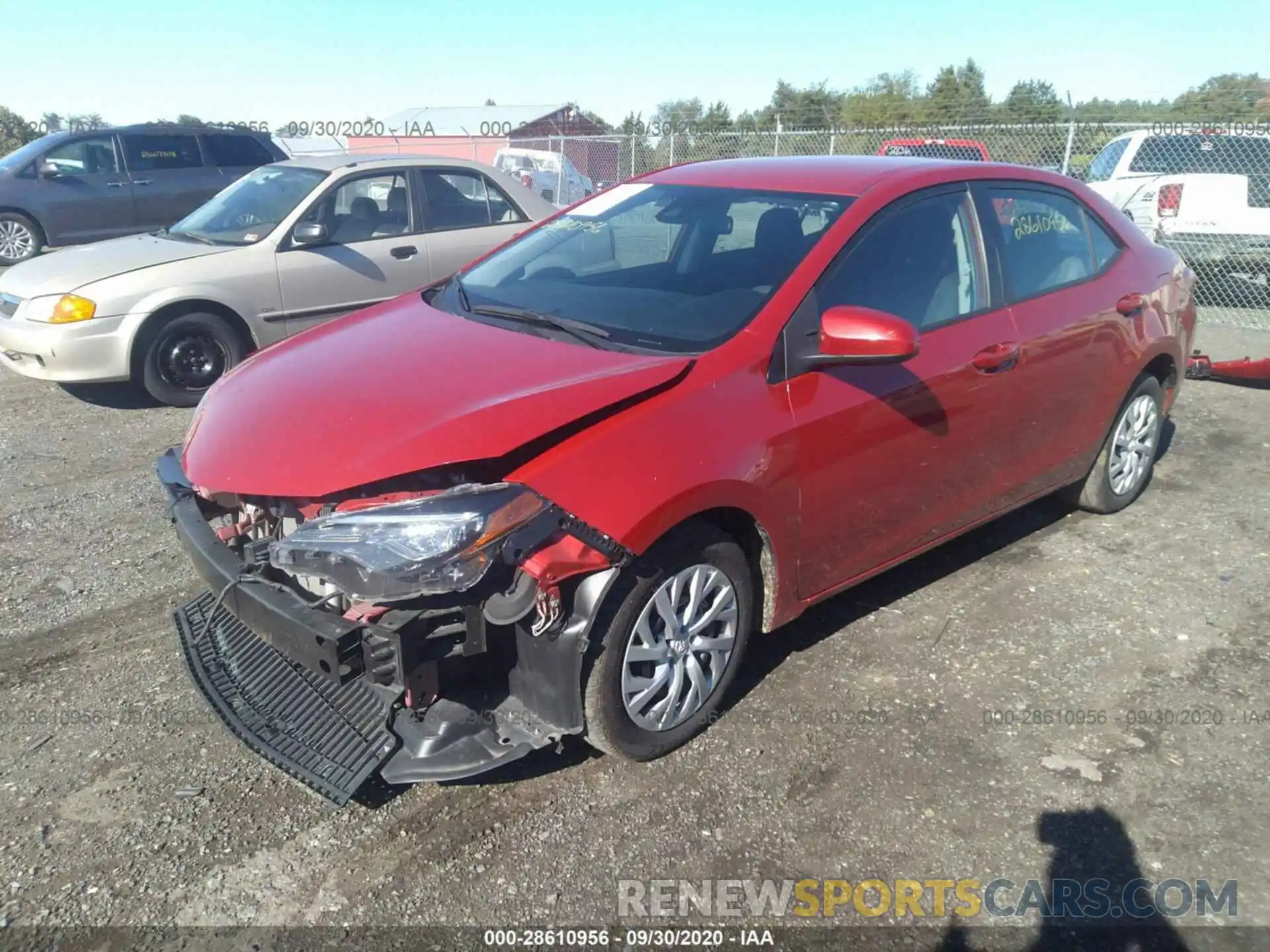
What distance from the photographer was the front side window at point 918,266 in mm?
3373

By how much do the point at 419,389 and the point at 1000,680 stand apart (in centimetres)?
228

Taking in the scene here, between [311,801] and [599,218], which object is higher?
[599,218]

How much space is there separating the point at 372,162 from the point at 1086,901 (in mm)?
6604

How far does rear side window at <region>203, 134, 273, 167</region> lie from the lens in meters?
12.9

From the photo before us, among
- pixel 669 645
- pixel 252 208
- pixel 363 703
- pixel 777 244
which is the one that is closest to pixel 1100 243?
pixel 777 244

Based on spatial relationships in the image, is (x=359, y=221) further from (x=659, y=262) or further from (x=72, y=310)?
(x=659, y=262)

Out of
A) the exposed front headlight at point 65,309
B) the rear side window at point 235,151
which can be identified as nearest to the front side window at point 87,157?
the rear side window at point 235,151

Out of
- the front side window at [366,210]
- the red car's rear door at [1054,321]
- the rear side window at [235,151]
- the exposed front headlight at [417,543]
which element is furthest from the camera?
the rear side window at [235,151]

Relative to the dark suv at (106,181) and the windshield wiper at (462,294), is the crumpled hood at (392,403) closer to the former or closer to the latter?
the windshield wiper at (462,294)

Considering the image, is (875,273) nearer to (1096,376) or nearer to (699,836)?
(1096,376)

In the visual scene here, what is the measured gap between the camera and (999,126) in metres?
11.2

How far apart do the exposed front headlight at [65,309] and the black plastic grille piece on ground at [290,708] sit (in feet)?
13.1

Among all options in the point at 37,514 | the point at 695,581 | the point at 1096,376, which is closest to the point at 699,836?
the point at 695,581

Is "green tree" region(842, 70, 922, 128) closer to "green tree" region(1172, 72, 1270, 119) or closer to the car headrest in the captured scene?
"green tree" region(1172, 72, 1270, 119)
